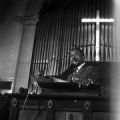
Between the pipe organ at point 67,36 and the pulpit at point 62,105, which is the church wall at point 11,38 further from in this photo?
the pulpit at point 62,105

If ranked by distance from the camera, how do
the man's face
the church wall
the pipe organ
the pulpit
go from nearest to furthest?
the pulpit < the man's face < the pipe organ < the church wall

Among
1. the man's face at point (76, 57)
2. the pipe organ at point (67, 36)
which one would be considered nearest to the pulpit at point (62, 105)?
the man's face at point (76, 57)

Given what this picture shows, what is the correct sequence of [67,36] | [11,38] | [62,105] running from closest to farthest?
[62,105] → [67,36] → [11,38]

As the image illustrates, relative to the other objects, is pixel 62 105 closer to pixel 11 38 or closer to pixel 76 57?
pixel 76 57

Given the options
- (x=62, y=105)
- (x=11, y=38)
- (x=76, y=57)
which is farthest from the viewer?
(x=11, y=38)

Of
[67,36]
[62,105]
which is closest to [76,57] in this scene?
[62,105]

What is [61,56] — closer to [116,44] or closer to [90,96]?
[116,44]

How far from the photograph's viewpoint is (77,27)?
545cm

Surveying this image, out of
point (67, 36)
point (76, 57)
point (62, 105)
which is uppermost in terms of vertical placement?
point (67, 36)

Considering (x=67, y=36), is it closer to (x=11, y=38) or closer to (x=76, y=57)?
(x=11, y=38)

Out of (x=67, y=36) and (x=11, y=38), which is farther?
(x=11, y=38)

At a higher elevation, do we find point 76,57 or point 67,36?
point 67,36

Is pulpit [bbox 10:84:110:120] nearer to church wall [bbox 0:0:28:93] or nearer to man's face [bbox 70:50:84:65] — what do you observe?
man's face [bbox 70:50:84:65]

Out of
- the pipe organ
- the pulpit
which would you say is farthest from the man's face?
the pipe organ
